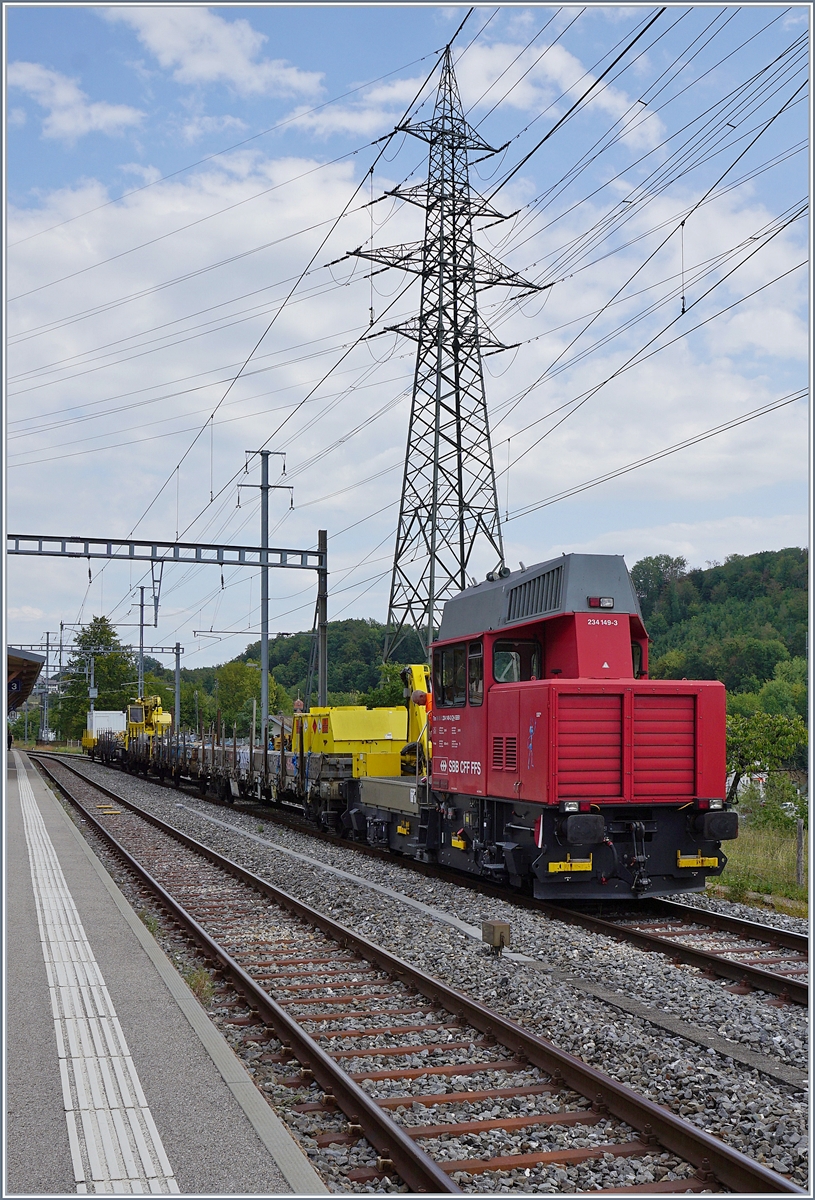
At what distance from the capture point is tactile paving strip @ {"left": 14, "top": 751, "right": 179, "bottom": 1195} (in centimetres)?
460

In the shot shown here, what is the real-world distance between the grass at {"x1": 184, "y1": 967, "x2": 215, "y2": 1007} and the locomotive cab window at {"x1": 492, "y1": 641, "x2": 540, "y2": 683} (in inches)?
212

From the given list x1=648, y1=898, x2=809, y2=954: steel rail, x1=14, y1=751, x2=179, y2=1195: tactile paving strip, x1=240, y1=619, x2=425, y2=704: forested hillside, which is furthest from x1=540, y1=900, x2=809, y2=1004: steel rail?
x1=240, y1=619, x2=425, y2=704: forested hillside

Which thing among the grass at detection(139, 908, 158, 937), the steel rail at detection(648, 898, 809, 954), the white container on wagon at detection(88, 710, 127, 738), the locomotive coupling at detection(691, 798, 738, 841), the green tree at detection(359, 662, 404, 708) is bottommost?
the white container on wagon at detection(88, 710, 127, 738)

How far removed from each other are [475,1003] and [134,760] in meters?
46.5

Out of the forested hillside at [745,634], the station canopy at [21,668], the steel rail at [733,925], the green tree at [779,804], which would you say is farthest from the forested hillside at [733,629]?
the steel rail at [733,925]

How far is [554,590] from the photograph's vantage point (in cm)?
1223

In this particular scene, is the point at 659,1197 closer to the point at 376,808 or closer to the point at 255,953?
the point at 255,953

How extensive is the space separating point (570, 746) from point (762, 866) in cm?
652

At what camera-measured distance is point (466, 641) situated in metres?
13.8

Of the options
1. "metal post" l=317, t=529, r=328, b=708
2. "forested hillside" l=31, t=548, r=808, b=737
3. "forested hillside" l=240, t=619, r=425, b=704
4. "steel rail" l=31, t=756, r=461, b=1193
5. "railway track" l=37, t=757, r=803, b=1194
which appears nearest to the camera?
"steel rail" l=31, t=756, r=461, b=1193

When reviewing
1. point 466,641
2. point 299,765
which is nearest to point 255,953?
point 466,641

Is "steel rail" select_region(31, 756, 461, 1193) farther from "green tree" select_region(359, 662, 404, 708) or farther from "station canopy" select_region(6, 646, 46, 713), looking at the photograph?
"green tree" select_region(359, 662, 404, 708)

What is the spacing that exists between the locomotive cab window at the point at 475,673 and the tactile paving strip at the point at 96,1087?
5.50 meters

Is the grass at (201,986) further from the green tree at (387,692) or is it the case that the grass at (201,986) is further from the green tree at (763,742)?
the green tree at (387,692)
